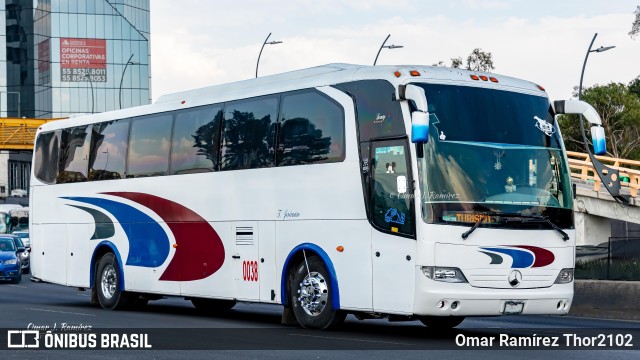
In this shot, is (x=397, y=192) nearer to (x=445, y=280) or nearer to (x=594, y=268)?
(x=445, y=280)

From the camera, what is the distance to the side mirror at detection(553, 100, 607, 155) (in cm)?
1611

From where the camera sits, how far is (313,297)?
1703 centimetres

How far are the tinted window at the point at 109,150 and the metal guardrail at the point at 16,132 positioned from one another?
4769 centimetres

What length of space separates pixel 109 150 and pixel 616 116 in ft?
200

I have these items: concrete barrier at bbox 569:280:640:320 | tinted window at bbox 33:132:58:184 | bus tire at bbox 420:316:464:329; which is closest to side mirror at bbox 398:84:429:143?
bus tire at bbox 420:316:464:329

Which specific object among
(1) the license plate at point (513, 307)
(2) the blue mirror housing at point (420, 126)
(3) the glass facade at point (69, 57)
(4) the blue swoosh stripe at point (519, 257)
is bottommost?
(1) the license plate at point (513, 307)

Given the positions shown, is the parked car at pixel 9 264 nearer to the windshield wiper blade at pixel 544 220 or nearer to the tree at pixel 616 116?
the windshield wiper blade at pixel 544 220

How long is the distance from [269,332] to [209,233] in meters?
3.32

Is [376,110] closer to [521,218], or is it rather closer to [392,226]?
[392,226]

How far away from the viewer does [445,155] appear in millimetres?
15258

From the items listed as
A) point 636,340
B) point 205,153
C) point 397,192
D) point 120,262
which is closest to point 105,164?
point 120,262

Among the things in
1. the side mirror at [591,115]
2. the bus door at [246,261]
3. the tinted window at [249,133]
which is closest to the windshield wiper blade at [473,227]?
the side mirror at [591,115]

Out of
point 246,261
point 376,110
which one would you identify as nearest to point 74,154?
point 246,261

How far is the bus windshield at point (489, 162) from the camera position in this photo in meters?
15.1
